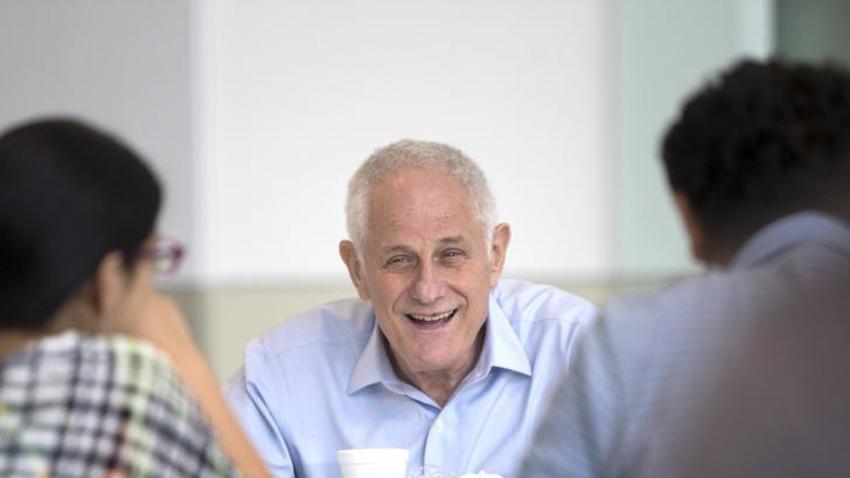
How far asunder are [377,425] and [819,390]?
155cm

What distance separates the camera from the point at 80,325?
178 cm

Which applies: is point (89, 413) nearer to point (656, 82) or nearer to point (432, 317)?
point (432, 317)

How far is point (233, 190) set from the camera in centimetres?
539

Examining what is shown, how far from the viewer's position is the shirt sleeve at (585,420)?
171cm

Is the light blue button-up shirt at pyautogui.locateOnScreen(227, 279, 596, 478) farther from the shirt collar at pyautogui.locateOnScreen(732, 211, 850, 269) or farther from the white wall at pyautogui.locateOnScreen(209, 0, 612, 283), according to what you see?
the white wall at pyautogui.locateOnScreen(209, 0, 612, 283)

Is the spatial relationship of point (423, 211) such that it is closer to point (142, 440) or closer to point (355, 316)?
point (355, 316)

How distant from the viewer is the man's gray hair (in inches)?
117

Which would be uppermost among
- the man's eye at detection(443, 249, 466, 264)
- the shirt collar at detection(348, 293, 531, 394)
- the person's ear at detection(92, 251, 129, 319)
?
the person's ear at detection(92, 251, 129, 319)

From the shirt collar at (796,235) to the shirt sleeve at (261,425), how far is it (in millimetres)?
1378

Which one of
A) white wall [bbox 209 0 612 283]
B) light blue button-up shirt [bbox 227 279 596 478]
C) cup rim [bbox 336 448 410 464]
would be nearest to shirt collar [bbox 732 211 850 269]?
cup rim [bbox 336 448 410 464]

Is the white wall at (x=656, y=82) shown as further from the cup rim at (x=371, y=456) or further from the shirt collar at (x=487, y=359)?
the cup rim at (x=371, y=456)

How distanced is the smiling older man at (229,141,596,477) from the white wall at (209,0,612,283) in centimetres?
235

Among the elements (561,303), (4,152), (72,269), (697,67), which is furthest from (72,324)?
(697,67)

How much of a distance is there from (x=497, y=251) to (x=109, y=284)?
1380 mm
